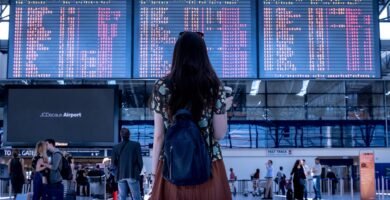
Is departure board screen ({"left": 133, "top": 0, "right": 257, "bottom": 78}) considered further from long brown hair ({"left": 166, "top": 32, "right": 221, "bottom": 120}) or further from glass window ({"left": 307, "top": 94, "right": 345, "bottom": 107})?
glass window ({"left": 307, "top": 94, "right": 345, "bottom": 107})

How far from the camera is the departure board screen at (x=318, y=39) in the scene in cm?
1464

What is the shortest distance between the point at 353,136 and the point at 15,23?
21863 mm

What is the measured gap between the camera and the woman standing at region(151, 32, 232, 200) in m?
2.84

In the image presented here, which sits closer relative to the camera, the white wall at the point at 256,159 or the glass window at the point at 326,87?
the white wall at the point at 256,159

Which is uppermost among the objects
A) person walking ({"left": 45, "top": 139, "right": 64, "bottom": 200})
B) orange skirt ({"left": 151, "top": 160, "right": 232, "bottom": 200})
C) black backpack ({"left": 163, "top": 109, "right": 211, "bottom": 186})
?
black backpack ({"left": 163, "top": 109, "right": 211, "bottom": 186})

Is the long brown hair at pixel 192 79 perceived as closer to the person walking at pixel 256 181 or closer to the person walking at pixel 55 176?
the person walking at pixel 55 176

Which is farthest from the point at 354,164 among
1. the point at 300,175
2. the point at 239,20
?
the point at 239,20

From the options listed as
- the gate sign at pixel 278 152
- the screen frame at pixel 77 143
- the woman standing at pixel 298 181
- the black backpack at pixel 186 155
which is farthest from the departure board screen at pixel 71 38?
the gate sign at pixel 278 152

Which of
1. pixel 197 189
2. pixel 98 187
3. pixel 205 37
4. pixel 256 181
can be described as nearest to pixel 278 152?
pixel 256 181

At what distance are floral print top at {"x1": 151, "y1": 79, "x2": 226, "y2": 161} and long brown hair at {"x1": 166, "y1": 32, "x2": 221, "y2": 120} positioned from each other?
25 mm

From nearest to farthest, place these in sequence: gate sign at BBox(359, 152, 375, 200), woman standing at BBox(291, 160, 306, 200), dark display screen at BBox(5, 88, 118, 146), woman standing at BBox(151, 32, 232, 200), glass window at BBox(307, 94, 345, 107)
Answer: woman standing at BBox(151, 32, 232, 200)
gate sign at BBox(359, 152, 375, 200)
woman standing at BBox(291, 160, 306, 200)
dark display screen at BBox(5, 88, 118, 146)
glass window at BBox(307, 94, 345, 107)

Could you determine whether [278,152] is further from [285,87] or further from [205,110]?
[205,110]

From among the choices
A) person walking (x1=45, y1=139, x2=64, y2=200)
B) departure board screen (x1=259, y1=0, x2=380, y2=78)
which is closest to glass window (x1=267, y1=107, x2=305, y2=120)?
departure board screen (x1=259, y1=0, x2=380, y2=78)

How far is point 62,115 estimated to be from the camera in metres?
19.6
